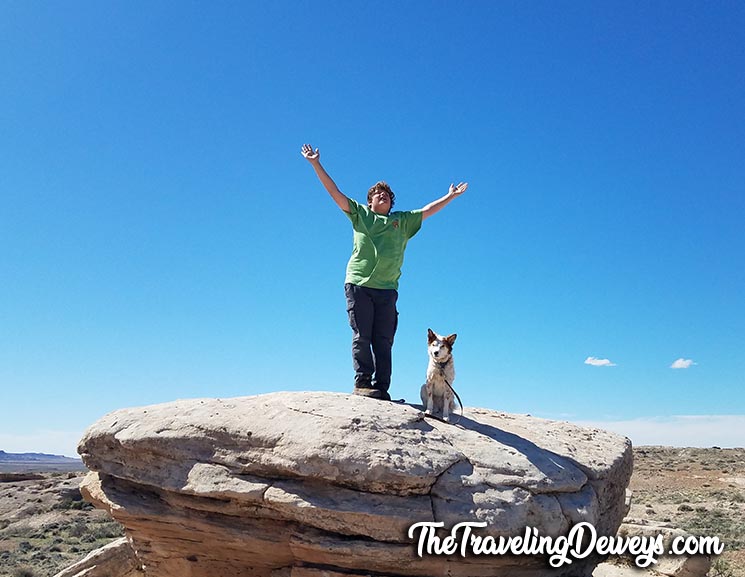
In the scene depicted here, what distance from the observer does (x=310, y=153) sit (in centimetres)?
768

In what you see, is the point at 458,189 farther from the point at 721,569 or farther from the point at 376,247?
the point at 721,569

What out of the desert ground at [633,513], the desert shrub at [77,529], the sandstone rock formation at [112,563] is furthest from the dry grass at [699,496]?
the desert shrub at [77,529]

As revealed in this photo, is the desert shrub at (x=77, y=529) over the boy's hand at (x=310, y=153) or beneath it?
beneath

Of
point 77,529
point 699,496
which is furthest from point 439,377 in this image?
point 699,496

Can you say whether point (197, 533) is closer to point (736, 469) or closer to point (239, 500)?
point (239, 500)

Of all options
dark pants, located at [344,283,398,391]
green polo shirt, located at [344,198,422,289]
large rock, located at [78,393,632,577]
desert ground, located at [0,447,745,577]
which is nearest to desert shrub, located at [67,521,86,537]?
desert ground, located at [0,447,745,577]

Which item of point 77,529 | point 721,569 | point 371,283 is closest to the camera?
point 371,283

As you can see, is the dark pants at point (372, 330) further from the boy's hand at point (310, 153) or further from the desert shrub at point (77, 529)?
the desert shrub at point (77, 529)

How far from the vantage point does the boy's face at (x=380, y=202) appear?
8023 mm

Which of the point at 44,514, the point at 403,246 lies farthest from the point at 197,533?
the point at 44,514

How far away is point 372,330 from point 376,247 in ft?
3.45

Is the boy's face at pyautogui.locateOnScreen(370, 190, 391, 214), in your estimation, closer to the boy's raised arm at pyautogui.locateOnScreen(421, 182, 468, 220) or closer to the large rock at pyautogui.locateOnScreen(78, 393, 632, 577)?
the boy's raised arm at pyautogui.locateOnScreen(421, 182, 468, 220)

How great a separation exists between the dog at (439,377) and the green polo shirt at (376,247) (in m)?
1.07

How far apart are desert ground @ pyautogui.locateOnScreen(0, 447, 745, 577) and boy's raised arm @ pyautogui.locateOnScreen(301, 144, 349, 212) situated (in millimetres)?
10033
